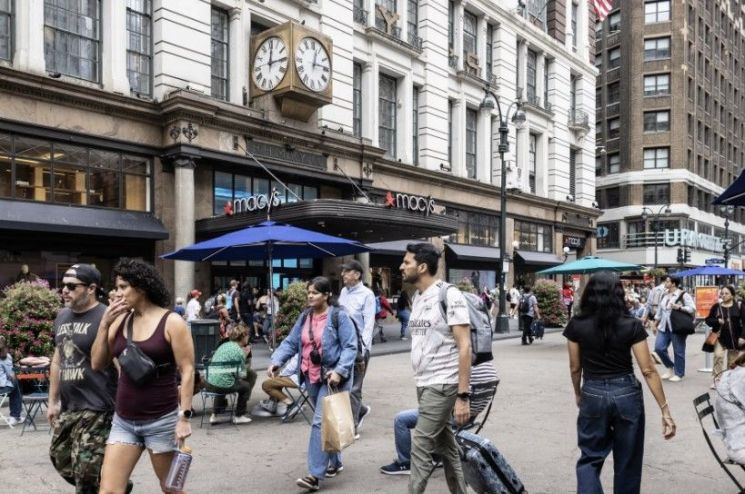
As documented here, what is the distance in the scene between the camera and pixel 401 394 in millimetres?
10711

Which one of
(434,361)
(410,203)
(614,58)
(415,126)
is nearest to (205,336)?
(434,361)

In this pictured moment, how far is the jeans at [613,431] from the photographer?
4305 mm

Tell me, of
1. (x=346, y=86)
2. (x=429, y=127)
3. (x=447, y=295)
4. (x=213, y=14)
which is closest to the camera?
(x=447, y=295)

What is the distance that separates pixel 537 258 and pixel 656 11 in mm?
33986

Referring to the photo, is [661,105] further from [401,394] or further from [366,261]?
[401,394]

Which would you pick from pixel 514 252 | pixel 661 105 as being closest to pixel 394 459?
pixel 514 252

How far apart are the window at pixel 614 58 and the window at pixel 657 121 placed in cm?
537

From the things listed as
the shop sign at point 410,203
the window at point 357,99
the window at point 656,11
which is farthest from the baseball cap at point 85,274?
the window at point 656,11

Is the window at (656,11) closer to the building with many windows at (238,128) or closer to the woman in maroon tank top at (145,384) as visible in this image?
the building with many windows at (238,128)

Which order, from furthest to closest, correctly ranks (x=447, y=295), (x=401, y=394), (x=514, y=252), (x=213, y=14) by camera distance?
1. (x=514, y=252)
2. (x=213, y=14)
3. (x=401, y=394)
4. (x=447, y=295)

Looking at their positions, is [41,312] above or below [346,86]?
below

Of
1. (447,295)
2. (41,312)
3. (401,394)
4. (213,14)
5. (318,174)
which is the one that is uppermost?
(213,14)

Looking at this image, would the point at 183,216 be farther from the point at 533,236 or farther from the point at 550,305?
the point at 533,236

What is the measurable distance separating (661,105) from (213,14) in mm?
46696
